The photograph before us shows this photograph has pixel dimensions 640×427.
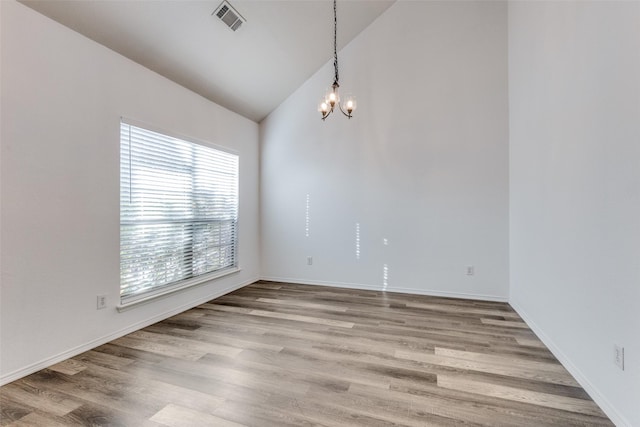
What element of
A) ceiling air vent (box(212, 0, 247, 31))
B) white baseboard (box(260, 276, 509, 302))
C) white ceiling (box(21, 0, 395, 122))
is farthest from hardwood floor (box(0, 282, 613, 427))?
ceiling air vent (box(212, 0, 247, 31))

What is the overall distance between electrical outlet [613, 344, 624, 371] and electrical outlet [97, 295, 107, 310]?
382 cm

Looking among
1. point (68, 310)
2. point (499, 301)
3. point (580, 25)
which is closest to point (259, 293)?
point (68, 310)

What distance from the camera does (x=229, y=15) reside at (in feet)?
9.82

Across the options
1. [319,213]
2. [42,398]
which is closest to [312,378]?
[42,398]

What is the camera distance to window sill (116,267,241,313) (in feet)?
9.39

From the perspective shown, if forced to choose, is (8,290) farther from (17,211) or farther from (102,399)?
(102,399)

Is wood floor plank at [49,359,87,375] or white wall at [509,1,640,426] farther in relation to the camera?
wood floor plank at [49,359,87,375]

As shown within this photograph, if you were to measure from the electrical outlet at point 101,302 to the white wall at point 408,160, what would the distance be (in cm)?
264

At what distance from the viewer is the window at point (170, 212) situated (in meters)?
2.91

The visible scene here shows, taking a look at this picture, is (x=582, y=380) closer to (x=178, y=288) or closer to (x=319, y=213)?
(x=319, y=213)

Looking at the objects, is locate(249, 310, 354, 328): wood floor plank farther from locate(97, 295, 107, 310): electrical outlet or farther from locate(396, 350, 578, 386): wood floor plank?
locate(97, 295, 107, 310): electrical outlet

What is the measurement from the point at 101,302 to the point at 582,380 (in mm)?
3868

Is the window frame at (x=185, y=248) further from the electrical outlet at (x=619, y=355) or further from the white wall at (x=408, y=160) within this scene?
the electrical outlet at (x=619, y=355)

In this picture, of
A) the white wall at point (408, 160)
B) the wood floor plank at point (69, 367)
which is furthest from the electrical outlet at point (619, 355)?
the wood floor plank at point (69, 367)
